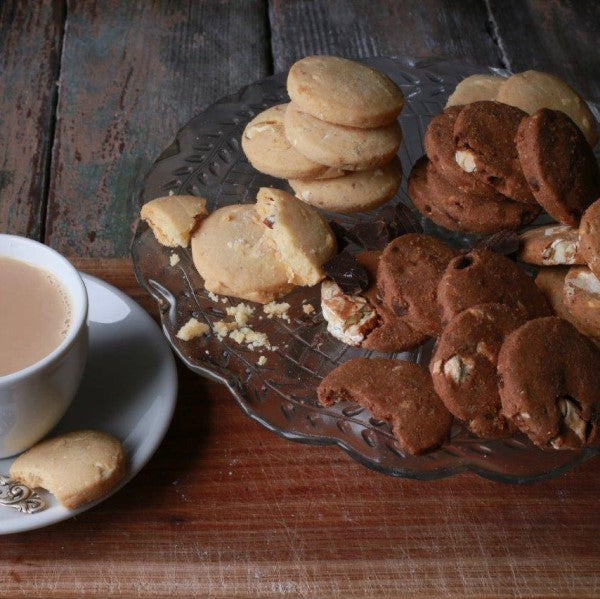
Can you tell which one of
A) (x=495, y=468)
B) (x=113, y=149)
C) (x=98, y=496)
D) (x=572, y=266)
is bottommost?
(x=113, y=149)

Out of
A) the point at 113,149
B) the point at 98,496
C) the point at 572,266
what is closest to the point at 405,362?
the point at 572,266

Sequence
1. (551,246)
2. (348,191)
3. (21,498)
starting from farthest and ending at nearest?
1. (348,191)
2. (551,246)
3. (21,498)

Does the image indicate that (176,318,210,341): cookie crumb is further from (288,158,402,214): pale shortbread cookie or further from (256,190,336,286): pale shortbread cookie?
(288,158,402,214): pale shortbread cookie

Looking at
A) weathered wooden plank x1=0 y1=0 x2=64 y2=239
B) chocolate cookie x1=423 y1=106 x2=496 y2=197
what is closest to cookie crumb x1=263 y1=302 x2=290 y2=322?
chocolate cookie x1=423 y1=106 x2=496 y2=197

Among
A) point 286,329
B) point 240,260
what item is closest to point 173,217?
point 240,260

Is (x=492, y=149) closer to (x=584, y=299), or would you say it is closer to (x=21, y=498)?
(x=584, y=299)

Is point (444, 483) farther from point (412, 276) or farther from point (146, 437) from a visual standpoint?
point (146, 437)
